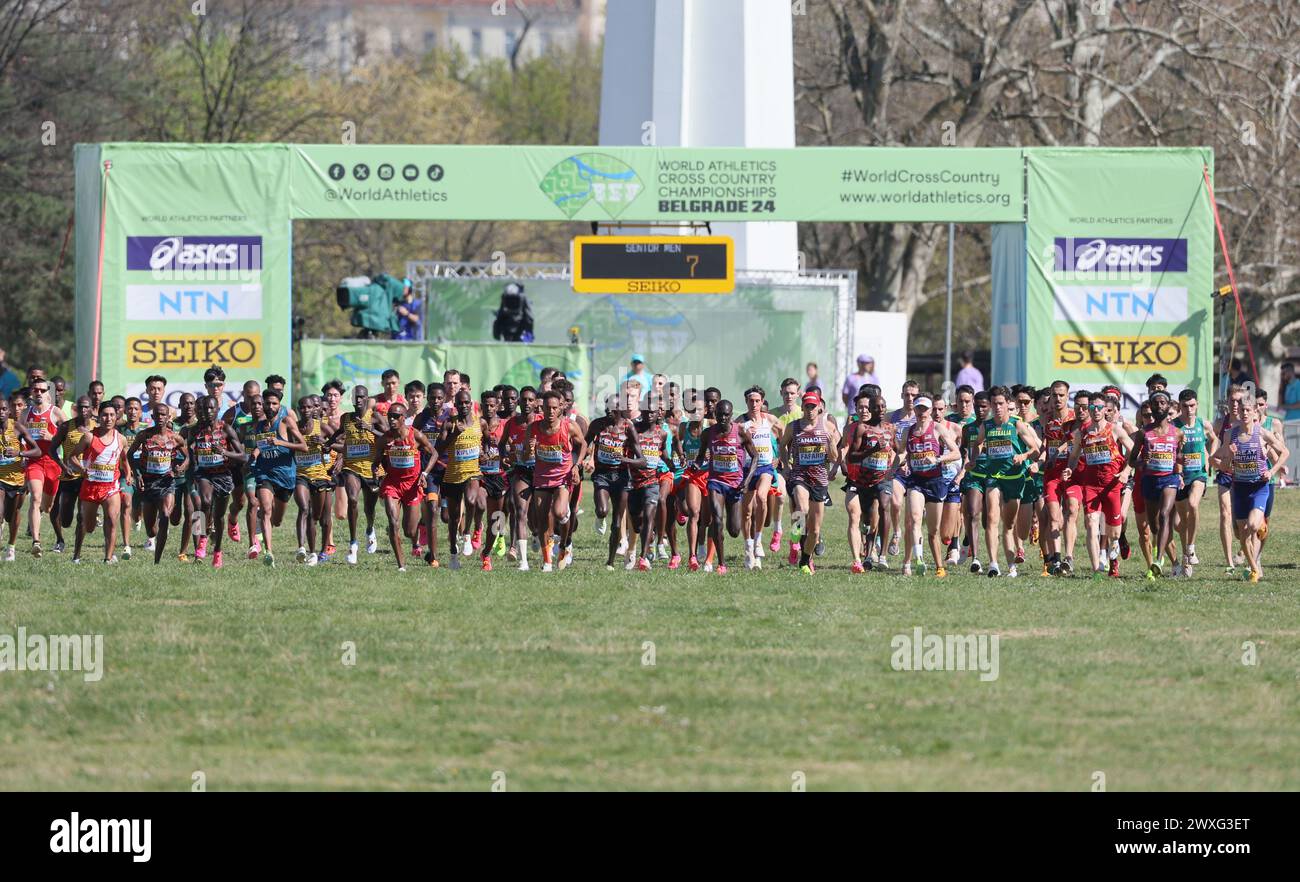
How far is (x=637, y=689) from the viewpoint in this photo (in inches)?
448

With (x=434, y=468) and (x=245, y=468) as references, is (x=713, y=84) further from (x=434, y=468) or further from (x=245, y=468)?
(x=245, y=468)

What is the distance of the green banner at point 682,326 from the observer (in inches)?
1236

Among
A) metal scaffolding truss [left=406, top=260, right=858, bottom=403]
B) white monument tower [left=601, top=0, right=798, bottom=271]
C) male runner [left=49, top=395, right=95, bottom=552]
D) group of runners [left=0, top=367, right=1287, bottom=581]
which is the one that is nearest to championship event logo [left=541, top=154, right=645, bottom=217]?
metal scaffolding truss [left=406, top=260, right=858, bottom=403]

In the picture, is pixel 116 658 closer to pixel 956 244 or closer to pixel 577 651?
pixel 577 651

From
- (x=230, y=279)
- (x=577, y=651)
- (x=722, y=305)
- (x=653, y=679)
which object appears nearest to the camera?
(x=653, y=679)

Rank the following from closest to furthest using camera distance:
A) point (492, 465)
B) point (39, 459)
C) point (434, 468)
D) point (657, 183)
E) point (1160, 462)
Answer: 1. point (1160, 462)
2. point (434, 468)
3. point (492, 465)
4. point (39, 459)
5. point (657, 183)

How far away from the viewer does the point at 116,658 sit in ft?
40.9

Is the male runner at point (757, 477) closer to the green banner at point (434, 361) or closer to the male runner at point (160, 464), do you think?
the male runner at point (160, 464)

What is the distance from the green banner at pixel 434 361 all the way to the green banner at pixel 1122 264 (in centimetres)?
787

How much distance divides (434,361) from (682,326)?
173 inches

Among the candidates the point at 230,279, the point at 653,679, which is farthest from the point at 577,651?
the point at 230,279

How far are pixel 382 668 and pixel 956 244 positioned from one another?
4356 cm

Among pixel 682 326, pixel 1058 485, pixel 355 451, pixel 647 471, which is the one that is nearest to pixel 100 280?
pixel 355 451
